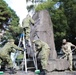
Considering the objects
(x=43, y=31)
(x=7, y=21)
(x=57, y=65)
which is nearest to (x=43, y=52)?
(x=57, y=65)

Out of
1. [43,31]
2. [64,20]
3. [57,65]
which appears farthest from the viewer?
[64,20]

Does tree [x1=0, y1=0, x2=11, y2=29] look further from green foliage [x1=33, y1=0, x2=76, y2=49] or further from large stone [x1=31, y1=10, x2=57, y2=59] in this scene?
large stone [x1=31, y1=10, x2=57, y2=59]

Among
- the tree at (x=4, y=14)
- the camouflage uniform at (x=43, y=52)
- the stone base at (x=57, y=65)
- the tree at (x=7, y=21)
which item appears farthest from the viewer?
the tree at (x=4, y=14)

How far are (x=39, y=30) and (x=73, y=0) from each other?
14.2 m

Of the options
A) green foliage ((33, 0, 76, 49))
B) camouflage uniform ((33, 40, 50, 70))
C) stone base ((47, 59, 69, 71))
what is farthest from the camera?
green foliage ((33, 0, 76, 49))

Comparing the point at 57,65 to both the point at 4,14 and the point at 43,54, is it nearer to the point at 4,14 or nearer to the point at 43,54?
the point at 43,54

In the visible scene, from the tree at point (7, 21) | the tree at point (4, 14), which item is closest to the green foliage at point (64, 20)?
the tree at point (7, 21)

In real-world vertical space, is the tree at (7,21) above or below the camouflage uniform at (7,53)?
above

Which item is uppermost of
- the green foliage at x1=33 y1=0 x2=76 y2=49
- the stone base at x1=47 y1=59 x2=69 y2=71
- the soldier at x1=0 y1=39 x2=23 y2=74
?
the green foliage at x1=33 y1=0 x2=76 y2=49

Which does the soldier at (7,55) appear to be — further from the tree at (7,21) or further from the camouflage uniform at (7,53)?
the tree at (7,21)

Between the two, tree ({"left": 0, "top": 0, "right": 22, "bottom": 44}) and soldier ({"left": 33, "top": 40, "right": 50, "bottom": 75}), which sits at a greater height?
tree ({"left": 0, "top": 0, "right": 22, "bottom": 44})

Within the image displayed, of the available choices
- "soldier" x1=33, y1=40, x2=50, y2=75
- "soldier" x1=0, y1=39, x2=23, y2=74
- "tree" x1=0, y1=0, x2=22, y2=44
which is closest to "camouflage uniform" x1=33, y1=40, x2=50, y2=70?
"soldier" x1=33, y1=40, x2=50, y2=75

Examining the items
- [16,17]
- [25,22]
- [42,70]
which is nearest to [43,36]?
[25,22]

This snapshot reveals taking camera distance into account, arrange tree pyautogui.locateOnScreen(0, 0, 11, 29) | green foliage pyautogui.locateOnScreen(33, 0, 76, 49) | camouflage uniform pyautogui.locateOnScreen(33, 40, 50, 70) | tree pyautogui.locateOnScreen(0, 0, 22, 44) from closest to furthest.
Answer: camouflage uniform pyautogui.locateOnScreen(33, 40, 50, 70) → green foliage pyautogui.locateOnScreen(33, 0, 76, 49) → tree pyautogui.locateOnScreen(0, 0, 22, 44) → tree pyautogui.locateOnScreen(0, 0, 11, 29)
